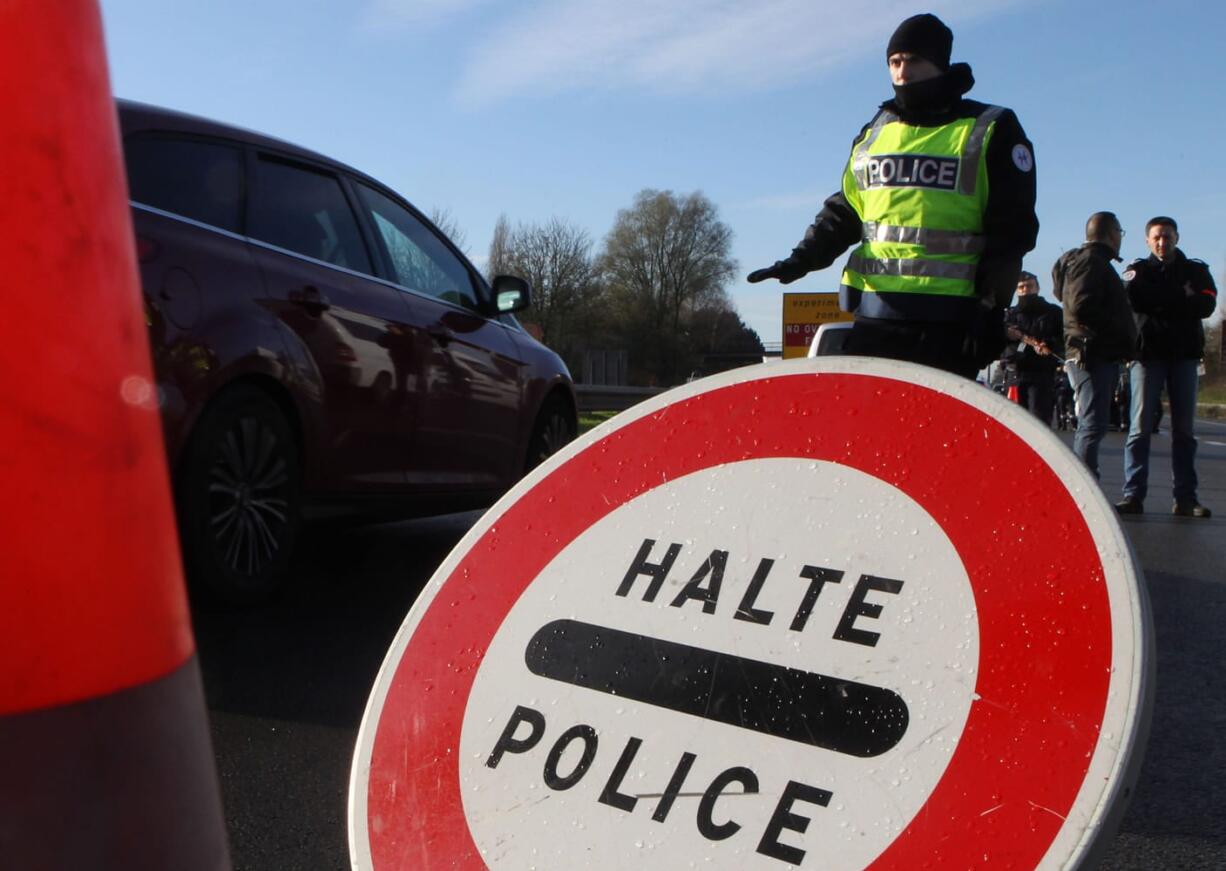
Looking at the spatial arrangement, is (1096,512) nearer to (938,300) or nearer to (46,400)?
(46,400)

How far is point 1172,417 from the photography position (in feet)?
27.6

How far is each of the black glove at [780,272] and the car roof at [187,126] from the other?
6.60 feet

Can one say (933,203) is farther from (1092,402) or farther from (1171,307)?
(1171,307)

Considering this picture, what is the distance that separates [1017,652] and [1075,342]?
7.56m

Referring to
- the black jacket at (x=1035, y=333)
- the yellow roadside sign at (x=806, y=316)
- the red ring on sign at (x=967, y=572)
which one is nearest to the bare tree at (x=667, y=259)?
the yellow roadside sign at (x=806, y=316)

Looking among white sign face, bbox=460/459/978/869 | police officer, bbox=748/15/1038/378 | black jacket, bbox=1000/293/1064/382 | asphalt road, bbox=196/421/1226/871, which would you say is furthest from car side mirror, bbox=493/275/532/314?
black jacket, bbox=1000/293/1064/382

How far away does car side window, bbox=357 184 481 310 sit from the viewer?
5.84m

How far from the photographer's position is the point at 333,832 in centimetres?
272

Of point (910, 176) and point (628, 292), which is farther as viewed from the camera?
point (628, 292)

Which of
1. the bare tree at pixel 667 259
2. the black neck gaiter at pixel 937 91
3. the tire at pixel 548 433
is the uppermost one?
the bare tree at pixel 667 259

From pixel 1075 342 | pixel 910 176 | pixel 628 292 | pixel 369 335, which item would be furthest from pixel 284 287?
pixel 628 292

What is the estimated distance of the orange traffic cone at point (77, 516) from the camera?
87 cm

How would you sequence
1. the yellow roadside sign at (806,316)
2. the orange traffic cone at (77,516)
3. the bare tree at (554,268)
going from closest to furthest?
the orange traffic cone at (77,516) < the yellow roadside sign at (806,316) < the bare tree at (554,268)

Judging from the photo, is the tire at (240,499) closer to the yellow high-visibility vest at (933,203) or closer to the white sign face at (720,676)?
the yellow high-visibility vest at (933,203)
